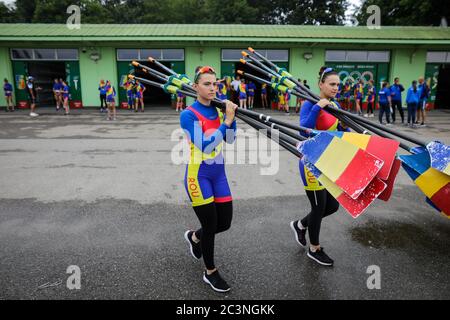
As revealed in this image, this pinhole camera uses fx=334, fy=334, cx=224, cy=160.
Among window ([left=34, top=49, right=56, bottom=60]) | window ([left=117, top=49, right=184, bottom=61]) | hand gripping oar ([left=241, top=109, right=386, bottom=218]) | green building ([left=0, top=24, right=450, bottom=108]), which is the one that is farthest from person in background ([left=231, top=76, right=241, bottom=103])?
hand gripping oar ([left=241, top=109, right=386, bottom=218])

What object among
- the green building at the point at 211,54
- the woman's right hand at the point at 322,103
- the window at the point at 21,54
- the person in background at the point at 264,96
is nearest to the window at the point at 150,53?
the green building at the point at 211,54

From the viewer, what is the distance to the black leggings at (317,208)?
364cm

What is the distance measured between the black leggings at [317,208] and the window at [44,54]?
21237 millimetres

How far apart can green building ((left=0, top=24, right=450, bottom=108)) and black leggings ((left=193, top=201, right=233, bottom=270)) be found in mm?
18173

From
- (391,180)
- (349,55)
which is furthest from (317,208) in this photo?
(349,55)

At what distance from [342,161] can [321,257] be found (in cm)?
136

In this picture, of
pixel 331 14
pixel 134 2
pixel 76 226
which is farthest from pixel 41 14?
pixel 76 226

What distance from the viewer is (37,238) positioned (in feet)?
14.0

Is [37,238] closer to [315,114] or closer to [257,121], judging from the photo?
[257,121]

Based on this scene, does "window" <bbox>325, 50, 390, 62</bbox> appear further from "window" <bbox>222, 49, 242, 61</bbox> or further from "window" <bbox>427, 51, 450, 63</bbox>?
"window" <bbox>222, 49, 242, 61</bbox>

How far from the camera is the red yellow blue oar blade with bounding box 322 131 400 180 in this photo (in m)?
2.77

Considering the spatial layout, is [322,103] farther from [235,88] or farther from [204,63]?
[204,63]

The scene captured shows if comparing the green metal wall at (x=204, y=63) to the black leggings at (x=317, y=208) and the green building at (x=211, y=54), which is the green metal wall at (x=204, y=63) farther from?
the black leggings at (x=317, y=208)
